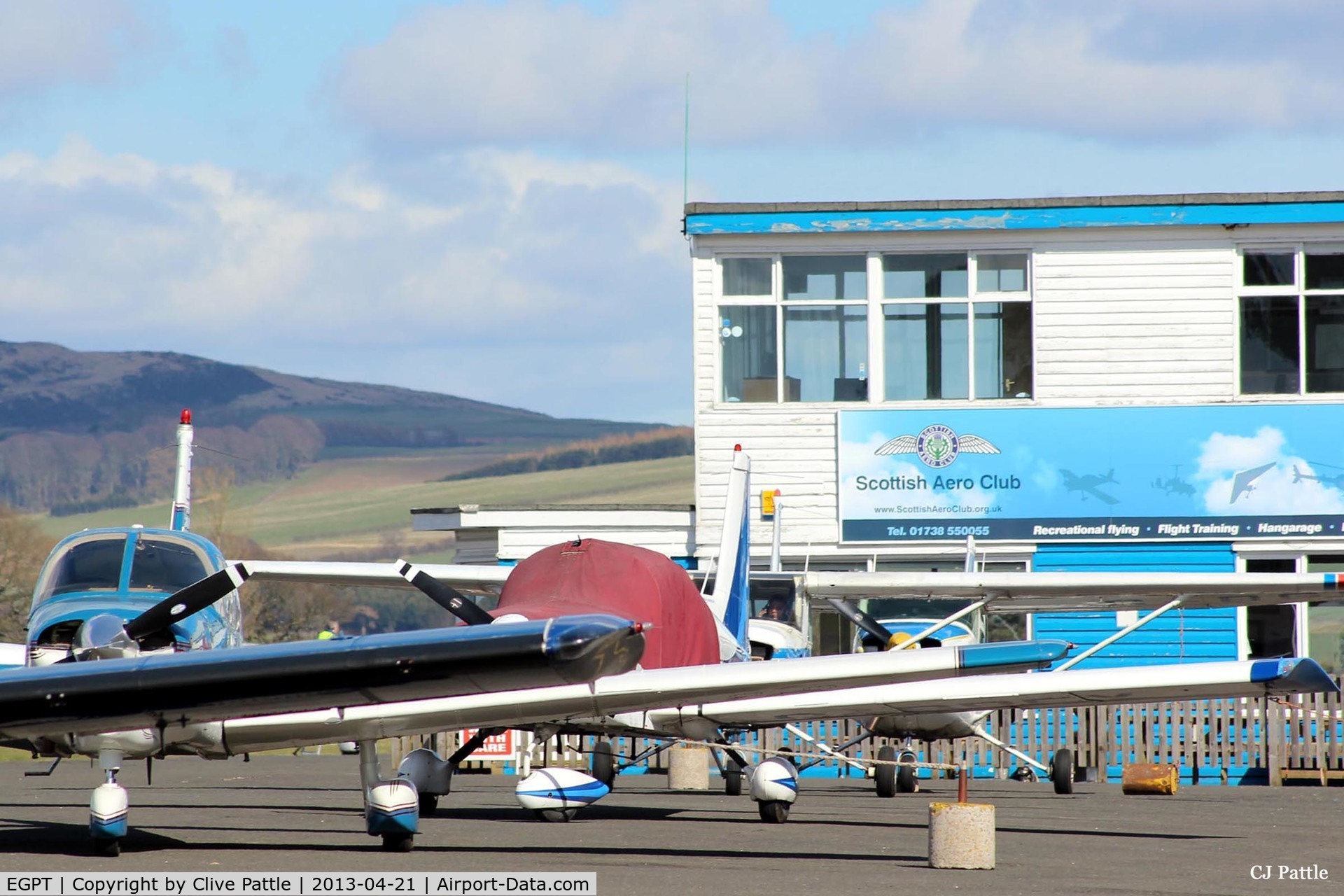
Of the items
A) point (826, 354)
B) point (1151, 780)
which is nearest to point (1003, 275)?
point (826, 354)

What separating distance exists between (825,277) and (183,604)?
16.5 meters


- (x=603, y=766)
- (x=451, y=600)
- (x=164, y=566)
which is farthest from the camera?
(x=603, y=766)

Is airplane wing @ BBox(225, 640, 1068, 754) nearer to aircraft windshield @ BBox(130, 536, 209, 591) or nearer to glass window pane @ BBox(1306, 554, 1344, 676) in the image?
aircraft windshield @ BBox(130, 536, 209, 591)

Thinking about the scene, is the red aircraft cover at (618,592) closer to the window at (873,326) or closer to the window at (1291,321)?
the window at (873,326)

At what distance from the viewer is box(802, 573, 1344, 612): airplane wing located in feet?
59.9

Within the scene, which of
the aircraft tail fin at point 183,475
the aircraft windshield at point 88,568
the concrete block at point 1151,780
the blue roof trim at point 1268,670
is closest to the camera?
the blue roof trim at point 1268,670

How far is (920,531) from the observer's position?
2550cm

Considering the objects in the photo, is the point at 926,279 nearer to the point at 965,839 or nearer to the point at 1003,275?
the point at 1003,275

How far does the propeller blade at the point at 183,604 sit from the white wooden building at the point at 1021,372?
→ 48.9 ft

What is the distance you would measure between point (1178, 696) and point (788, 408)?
13.6 meters

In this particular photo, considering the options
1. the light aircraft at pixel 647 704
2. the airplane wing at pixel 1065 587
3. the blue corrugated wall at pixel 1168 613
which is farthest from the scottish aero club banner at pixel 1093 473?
the light aircraft at pixel 647 704

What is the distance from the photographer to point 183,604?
10859mm

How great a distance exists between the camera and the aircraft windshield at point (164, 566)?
463 inches

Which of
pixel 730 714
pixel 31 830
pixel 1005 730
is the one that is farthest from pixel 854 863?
pixel 1005 730
